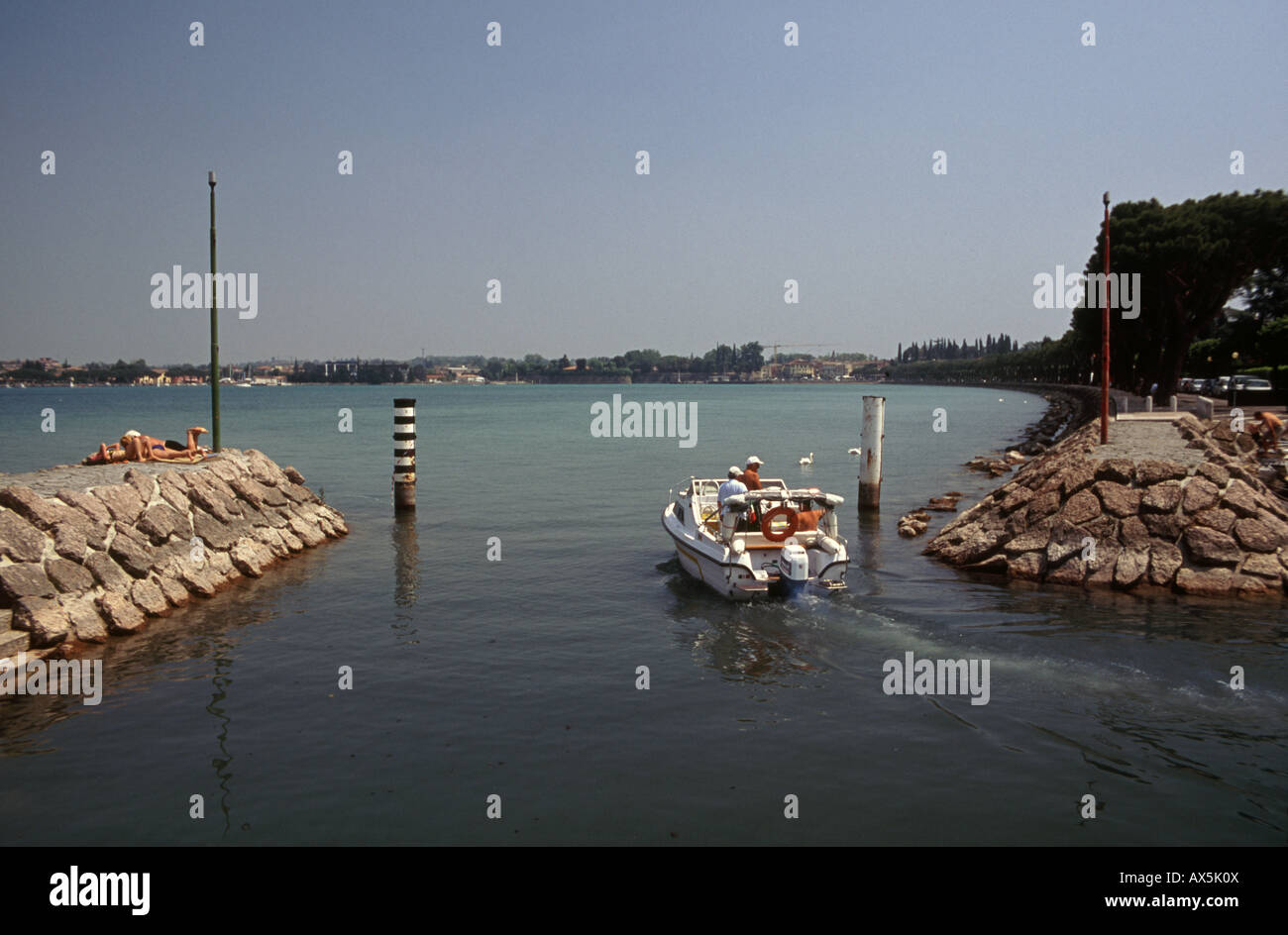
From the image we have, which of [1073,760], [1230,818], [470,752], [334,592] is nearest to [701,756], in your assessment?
[470,752]

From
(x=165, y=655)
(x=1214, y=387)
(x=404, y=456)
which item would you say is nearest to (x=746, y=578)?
(x=165, y=655)

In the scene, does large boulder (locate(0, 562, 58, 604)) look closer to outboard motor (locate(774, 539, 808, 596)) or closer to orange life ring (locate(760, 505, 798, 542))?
outboard motor (locate(774, 539, 808, 596))

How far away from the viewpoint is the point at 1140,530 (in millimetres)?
18328

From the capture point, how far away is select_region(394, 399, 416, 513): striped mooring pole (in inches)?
1094

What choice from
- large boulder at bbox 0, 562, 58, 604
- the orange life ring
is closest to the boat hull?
the orange life ring

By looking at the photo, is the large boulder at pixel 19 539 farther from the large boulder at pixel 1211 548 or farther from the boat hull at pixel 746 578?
the large boulder at pixel 1211 548

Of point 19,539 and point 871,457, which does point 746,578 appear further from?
point 871,457

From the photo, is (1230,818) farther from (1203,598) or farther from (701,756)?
(1203,598)

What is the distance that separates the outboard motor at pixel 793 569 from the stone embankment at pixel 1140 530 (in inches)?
210

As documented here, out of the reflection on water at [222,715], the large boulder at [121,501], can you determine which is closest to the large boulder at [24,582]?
the reflection on water at [222,715]

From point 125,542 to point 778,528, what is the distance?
1218 cm

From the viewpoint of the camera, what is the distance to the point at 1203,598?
16578 millimetres

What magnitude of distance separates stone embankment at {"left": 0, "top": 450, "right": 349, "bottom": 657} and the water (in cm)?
76

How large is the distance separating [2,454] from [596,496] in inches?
1388
